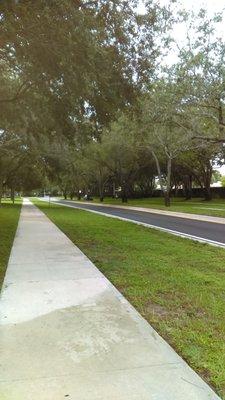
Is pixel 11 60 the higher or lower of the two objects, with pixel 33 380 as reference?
higher

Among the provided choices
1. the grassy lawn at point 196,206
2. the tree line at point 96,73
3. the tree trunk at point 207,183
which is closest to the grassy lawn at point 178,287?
the tree line at point 96,73

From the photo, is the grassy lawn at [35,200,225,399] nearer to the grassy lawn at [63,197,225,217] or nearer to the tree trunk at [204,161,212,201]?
the grassy lawn at [63,197,225,217]

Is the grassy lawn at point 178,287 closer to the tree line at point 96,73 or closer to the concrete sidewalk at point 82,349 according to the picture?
the concrete sidewalk at point 82,349

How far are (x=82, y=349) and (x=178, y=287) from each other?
3.12 m

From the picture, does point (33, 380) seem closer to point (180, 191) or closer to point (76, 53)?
point (76, 53)

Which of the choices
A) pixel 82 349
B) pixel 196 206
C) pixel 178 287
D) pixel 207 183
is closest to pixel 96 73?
pixel 178 287

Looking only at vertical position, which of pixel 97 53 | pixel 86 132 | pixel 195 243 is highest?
pixel 97 53

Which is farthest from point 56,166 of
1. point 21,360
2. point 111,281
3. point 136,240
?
point 21,360

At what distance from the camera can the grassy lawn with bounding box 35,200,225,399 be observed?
4.66 meters

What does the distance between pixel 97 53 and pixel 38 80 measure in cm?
214

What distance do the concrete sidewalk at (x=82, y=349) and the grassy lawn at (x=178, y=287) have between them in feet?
0.62

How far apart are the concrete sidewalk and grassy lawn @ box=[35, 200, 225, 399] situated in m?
0.19

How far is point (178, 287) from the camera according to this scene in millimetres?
7402

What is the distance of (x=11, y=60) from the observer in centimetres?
1240
